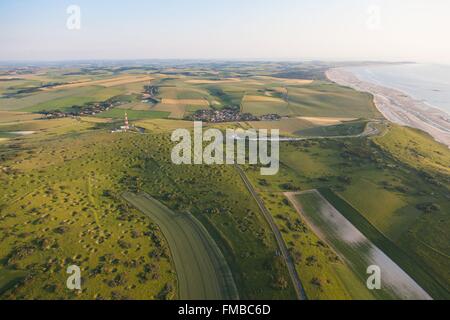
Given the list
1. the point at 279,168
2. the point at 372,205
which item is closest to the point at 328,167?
the point at 279,168

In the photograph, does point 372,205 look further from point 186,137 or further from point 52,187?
point 52,187

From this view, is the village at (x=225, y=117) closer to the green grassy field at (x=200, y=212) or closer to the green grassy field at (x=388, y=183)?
the green grassy field at (x=200, y=212)

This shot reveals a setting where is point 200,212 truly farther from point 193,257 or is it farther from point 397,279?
point 397,279

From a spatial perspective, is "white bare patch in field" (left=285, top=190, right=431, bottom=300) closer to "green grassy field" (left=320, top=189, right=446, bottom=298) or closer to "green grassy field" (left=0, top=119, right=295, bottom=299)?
"green grassy field" (left=320, top=189, right=446, bottom=298)

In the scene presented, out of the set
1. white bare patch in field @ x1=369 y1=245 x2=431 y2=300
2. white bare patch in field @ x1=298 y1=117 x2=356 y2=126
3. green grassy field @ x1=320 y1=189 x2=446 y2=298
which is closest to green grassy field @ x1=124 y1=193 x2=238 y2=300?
white bare patch in field @ x1=369 y1=245 x2=431 y2=300

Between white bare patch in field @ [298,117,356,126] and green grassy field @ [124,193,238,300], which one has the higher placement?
white bare patch in field @ [298,117,356,126]

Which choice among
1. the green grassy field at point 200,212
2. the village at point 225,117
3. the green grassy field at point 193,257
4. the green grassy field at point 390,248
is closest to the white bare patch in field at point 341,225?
the green grassy field at point 390,248

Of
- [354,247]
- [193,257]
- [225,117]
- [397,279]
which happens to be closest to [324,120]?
[225,117]
